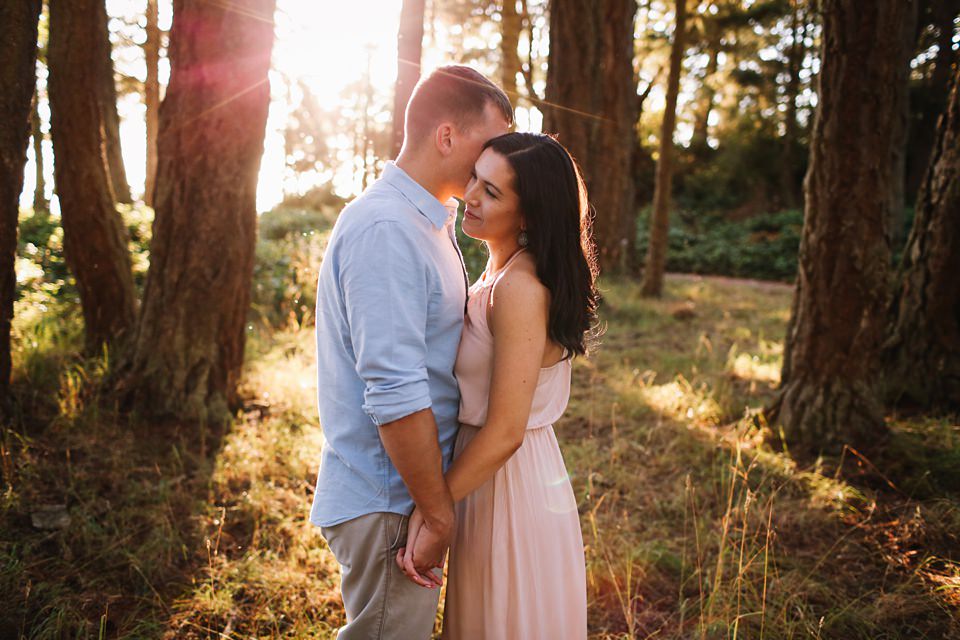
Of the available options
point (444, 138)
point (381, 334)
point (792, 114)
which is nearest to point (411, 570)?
point (381, 334)

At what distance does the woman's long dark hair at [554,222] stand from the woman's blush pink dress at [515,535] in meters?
0.13

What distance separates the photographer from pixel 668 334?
8438 millimetres

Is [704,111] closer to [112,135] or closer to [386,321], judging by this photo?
[112,135]

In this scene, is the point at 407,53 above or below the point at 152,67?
below

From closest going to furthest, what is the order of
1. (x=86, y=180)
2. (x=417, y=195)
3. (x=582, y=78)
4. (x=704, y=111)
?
(x=417, y=195) → (x=86, y=180) → (x=582, y=78) → (x=704, y=111)

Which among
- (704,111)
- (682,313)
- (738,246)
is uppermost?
(704,111)

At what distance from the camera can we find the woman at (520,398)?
5.54 feet

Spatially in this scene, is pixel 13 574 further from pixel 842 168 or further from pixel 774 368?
pixel 774 368

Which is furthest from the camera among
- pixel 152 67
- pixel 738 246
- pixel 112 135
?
pixel 738 246

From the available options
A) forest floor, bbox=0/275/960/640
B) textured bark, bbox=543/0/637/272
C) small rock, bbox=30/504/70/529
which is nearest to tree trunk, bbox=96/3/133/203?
forest floor, bbox=0/275/960/640

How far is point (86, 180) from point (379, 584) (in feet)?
14.8

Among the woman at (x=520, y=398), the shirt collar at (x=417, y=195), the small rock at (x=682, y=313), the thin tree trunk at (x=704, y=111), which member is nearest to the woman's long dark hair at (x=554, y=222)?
the woman at (x=520, y=398)

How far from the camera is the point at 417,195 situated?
1772 millimetres

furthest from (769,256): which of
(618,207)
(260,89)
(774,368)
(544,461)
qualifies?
(544,461)
